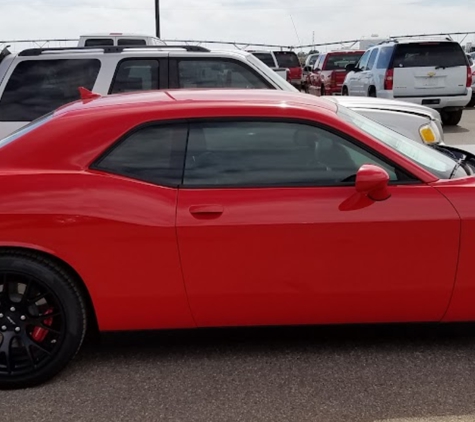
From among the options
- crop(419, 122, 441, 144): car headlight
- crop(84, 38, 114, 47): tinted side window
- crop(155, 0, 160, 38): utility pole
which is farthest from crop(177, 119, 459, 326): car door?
crop(155, 0, 160, 38): utility pole

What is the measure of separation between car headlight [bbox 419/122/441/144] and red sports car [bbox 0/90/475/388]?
9.70 ft

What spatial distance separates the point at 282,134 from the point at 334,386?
1.36 meters

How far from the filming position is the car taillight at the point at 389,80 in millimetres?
13523

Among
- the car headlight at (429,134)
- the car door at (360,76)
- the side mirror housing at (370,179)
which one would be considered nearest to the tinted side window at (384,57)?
the car door at (360,76)

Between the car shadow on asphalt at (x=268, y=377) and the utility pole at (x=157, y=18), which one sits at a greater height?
the utility pole at (x=157, y=18)

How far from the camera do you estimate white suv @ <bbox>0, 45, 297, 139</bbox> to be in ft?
21.7

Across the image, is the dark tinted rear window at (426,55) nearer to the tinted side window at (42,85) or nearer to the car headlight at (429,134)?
the car headlight at (429,134)

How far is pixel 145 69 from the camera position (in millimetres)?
6684

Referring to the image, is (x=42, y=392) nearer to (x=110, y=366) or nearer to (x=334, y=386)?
(x=110, y=366)

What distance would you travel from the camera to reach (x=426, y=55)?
533 inches

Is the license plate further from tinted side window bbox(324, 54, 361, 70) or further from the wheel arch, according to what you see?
the wheel arch

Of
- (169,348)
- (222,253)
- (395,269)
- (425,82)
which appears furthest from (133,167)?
(425,82)

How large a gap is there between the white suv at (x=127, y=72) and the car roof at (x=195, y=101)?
2.63 m

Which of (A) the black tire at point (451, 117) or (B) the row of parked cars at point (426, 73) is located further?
(A) the black tire at point (451, 117)
